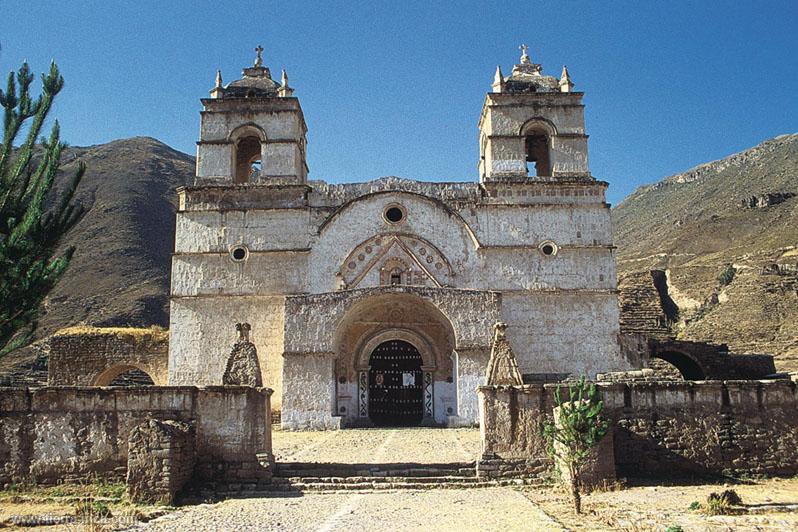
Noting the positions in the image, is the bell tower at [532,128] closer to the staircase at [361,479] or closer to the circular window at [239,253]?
the circular window at [239,253]

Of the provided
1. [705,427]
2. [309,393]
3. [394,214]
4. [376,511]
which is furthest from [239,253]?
[705,427]

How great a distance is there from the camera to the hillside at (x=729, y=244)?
130 feet

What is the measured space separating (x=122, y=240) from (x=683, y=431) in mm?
51618

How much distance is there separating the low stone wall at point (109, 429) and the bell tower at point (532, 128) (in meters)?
13.8

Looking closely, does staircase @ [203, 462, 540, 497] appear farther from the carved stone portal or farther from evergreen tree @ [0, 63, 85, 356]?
evergreen tree @ [0, 63, 85, 356]

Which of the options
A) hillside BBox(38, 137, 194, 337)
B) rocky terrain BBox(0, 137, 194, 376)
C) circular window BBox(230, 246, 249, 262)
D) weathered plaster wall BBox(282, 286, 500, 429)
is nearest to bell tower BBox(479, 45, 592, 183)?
weathered plaster wall BBox(282, 286, 500, 429)

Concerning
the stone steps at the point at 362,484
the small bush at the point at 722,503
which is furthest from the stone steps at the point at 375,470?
the small bush at the point at 722,503

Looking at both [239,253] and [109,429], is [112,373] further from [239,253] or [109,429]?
[109,429]

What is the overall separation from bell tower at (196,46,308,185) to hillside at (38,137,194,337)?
18.3 m

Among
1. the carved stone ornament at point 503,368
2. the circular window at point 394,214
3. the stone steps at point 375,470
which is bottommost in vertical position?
the stone steps at point 375,470

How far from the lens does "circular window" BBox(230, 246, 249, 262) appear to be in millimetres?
23125

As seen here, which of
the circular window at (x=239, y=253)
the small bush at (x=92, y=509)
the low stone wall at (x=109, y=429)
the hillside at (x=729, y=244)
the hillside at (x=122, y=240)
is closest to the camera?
the small bush at (x=92, y=509)

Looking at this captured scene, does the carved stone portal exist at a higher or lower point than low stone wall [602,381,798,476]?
higher

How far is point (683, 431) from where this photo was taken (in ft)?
38.1
